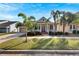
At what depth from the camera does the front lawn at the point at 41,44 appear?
316 centimetres

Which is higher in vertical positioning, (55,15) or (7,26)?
(55,15)

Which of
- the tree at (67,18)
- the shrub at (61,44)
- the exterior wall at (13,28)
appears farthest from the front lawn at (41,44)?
the tree at (67,18)

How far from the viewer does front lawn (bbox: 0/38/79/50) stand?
3.16m

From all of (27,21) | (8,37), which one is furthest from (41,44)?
(8,37)

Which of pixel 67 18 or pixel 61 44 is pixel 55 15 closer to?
pixel 67 18

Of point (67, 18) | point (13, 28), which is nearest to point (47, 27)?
point (67, 18)

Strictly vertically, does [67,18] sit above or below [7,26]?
above

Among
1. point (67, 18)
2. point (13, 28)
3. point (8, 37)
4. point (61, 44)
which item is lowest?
point (61, 44)

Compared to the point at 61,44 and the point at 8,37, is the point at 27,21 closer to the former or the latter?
the point at 8,37

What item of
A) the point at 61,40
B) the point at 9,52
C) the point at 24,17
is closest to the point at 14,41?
the point at 9,52

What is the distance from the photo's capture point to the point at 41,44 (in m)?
3.18

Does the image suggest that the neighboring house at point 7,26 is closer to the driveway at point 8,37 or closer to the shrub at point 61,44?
the driveway at point 8,37

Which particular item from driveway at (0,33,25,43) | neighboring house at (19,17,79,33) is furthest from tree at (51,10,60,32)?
driveway at (0,33,25,43)

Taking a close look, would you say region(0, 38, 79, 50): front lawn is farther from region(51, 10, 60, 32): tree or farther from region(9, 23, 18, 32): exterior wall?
region(51, 10, 60, 32): tree
